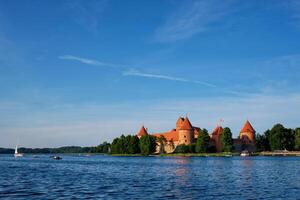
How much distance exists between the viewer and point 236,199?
25.4 meters

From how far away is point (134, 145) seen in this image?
13925cm

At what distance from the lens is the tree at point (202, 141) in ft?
407

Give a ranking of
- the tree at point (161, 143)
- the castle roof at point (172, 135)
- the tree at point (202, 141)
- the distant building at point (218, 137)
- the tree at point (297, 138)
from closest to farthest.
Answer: the tree at point (297, 138)
the tree at point (202, 141)
the distant building at point (218, 137)
the tree at point (161, 143)
the castle roof at point (172, 135)

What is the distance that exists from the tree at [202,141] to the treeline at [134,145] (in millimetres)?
15845

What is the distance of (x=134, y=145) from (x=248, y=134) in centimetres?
3859

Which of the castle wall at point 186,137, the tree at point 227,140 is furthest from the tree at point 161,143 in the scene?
the tree at point 227,140

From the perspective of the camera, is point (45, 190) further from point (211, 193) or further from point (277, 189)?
point (277, 189)

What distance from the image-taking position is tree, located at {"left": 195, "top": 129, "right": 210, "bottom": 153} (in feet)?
407

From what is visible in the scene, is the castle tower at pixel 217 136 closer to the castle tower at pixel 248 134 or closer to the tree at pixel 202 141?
the castle tower at pixel 248 134

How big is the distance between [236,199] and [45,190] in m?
12.9

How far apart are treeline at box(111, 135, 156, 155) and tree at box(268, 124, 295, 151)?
35575 millimetres

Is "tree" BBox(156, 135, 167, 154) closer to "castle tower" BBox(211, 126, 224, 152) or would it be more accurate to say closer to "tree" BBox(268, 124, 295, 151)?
→ "castle tower" BBox(211, 126, 224, 152)

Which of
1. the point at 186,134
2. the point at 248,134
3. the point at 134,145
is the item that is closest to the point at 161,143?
the point at 186,134

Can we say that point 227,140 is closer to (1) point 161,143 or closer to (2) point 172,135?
(1) point 161,143
